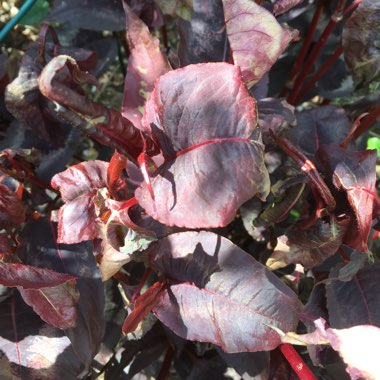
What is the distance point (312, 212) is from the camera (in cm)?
76

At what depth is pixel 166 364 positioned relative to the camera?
88 cm

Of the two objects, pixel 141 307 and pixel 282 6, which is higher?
pixel 282 6

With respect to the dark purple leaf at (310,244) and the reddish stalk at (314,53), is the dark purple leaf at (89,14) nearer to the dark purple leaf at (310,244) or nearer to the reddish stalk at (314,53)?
the reddish stalk at (314,53)

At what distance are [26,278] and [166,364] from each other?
1.20 ft

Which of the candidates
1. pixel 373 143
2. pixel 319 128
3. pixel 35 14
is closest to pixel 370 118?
pixel 319 128

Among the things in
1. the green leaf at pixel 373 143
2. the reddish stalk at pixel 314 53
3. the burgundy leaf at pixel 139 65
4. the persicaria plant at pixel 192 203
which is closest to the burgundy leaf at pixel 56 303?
the persicaria plant at pixel 192 203

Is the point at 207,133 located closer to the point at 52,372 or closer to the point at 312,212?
the point at 312,212

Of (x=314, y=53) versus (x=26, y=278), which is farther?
(x=314, y=53)

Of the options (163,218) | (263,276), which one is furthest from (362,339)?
(163,218)

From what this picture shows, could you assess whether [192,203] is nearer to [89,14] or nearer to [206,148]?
[206,148]

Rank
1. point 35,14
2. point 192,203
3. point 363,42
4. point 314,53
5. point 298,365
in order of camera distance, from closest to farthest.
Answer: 1. point 192,203
2. point 298,365
3. point 363,42
4. point 314,53
5. point 35,14

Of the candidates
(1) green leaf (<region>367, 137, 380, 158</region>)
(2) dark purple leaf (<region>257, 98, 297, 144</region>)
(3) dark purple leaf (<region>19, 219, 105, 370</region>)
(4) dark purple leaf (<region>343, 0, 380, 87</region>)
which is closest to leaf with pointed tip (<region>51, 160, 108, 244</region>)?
(3) dark purple leaf (<region>19, 219, 105, 370</region>)

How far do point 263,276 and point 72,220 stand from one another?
23 centimetres

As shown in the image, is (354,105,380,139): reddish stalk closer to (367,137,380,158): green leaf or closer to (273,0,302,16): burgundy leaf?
(273,0,302,16): burgundy leaf
